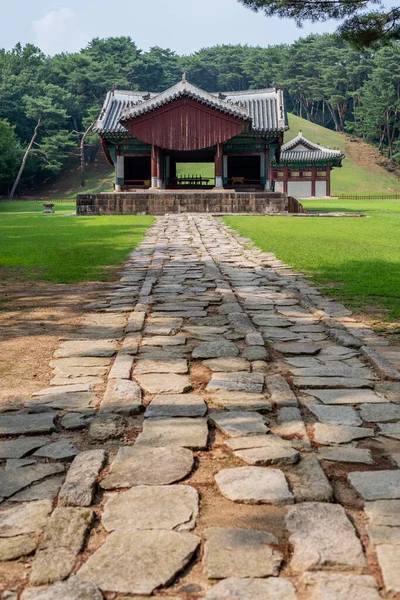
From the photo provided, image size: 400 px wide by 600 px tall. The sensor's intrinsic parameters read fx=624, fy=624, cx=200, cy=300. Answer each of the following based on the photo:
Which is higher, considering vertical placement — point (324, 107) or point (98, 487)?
point (324, 107)

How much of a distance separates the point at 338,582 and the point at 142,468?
3.79 feet

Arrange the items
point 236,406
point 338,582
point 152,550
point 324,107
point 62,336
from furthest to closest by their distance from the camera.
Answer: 1. point 324,107
2. point 62,336
3. point 236,406
4. point 152,550
5. point 338,582

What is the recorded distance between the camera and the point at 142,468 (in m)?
2.94

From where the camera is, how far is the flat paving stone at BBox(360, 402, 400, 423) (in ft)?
11.9

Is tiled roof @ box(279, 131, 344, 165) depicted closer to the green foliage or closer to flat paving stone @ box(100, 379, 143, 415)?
the green foliage

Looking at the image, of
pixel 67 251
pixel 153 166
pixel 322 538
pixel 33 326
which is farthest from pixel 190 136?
pixel 322 538

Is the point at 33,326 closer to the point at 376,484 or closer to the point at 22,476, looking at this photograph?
the point at 22,476

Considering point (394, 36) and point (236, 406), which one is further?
point (394, 36)

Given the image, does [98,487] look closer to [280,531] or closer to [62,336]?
[280,531]

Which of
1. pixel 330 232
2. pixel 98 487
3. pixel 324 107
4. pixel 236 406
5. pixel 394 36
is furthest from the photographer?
pixel 324 107

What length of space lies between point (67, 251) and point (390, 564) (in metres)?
11.4

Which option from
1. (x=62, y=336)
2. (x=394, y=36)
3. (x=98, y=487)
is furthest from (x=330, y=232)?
(x=98, y=487)

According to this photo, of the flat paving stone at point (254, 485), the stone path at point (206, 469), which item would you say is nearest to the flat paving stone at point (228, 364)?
the stone path at point (206, 469)

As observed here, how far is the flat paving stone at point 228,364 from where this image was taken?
464 cm
